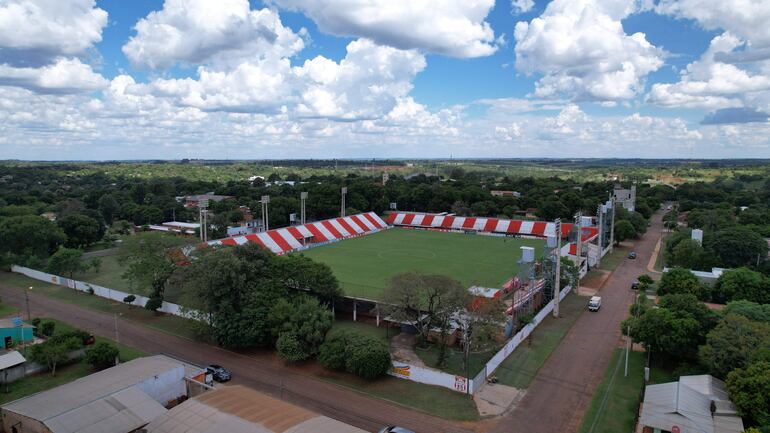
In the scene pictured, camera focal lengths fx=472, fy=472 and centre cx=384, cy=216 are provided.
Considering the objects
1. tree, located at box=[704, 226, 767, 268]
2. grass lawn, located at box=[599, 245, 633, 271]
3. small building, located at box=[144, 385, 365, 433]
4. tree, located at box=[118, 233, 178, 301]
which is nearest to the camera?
small building, located at box=[144, 385, 365, 433]

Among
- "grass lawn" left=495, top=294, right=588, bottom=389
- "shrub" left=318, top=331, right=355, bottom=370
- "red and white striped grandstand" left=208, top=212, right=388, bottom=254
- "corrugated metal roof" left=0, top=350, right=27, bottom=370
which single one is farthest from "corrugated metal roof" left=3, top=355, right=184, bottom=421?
"red and white striped grandstand" left=208, top=212, right=388, bottom=254

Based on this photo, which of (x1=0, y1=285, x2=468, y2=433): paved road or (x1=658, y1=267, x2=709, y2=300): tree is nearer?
(x1=0, y1=285, x2=468, y2=433): paved road

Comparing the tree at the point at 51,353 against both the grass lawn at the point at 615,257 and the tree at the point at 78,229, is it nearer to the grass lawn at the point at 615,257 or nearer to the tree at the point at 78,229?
the tree at the point at 78,229

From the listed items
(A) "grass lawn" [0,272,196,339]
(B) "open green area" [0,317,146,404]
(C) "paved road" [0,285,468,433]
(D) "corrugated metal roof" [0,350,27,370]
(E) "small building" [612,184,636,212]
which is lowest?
(B) "open green area" [0,317,146,404]

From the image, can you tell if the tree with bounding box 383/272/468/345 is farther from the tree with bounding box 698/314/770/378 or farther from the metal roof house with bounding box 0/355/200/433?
the tree with bounding box 698/314/770/378

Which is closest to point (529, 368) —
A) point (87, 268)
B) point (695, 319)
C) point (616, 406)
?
point (616, 406)

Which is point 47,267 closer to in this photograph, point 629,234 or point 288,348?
point 288,348
